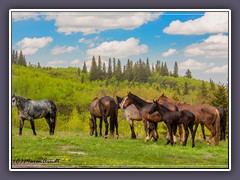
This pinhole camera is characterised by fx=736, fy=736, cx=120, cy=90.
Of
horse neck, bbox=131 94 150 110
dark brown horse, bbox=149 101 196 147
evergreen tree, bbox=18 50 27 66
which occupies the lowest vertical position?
dark brown horse, bbox=149 101 196 147

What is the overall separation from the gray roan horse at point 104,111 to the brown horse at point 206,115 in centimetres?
125

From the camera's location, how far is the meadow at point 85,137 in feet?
59.2

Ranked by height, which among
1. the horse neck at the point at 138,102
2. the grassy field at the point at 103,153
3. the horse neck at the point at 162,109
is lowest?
the grassy field at the point at 103,153

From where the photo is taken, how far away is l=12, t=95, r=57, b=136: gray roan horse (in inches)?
734

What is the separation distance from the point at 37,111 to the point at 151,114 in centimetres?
294

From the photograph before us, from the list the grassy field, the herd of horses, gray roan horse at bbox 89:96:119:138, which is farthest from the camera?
gray roan horse at bbox 89:96:119:138

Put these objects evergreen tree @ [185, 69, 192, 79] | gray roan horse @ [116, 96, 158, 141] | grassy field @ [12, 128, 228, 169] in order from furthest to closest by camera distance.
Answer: gray roan horse @ [116, 96, 158, 141], evergreen tree @ [185, 69, 192, 79], grassy field @ [12, 128, 228, 169]

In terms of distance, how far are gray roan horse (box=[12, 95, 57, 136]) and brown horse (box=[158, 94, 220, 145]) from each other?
278cm

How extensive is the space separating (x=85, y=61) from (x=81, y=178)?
295 centimetres

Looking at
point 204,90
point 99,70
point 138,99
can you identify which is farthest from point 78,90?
point 204,90

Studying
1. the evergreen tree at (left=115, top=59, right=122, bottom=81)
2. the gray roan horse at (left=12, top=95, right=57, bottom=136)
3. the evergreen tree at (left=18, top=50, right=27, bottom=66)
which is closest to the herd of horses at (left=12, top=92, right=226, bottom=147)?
the gray roan horse at (left=12, top=95, right=57, bottom=136)

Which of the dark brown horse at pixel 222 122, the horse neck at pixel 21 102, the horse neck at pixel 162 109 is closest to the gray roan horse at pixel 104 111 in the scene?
the horse neck at pixel 162 109

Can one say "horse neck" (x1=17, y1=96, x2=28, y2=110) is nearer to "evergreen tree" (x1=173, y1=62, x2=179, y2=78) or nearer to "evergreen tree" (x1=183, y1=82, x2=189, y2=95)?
"evergreen tree" (x1=173, y1=62, x2=179, y2=78)

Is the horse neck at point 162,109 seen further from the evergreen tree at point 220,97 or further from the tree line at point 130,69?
the evergreen tree at point 220,97
